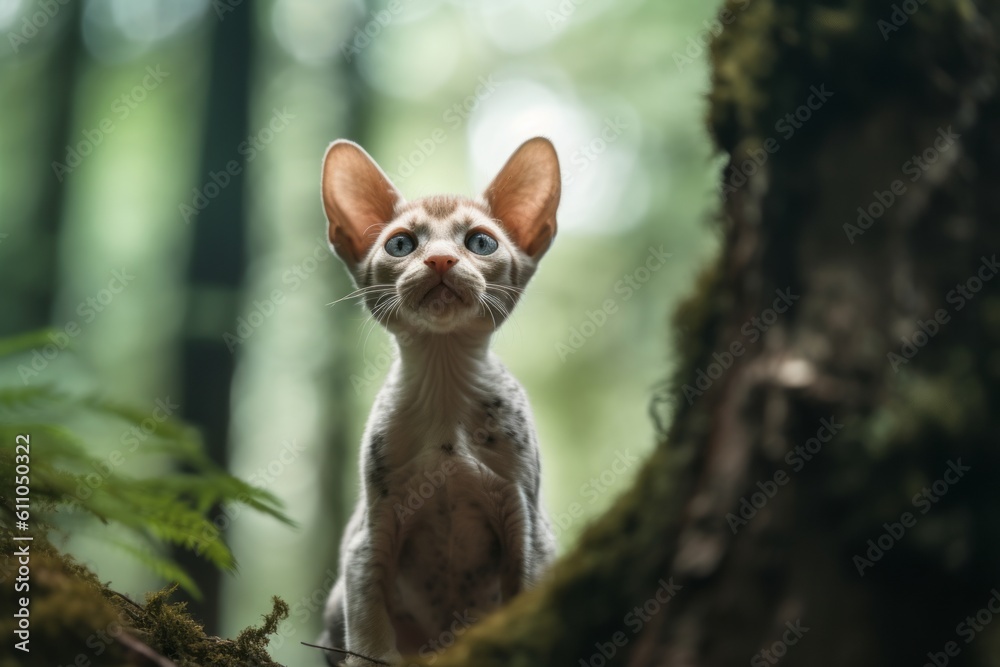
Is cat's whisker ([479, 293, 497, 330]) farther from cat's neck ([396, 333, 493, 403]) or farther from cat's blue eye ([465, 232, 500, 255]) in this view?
cat's blue eye ([465, 232, 500, 255])

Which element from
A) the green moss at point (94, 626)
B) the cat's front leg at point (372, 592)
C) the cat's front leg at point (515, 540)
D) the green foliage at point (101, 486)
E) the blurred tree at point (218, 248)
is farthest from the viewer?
the blurred tree at point (218, 248)

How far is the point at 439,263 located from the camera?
4.36 metres

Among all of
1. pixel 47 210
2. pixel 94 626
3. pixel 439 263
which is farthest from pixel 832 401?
pixel 47 210

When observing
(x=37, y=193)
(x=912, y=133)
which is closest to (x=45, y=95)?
(x=37, y=193)

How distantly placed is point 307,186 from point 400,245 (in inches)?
470

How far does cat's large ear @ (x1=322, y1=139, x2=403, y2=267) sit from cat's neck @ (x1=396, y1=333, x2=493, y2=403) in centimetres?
69

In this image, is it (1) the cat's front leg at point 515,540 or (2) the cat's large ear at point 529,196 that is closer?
(1) the cat's front leg at point 515,540

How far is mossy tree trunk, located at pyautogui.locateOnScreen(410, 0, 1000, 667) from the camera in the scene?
2.24 meters

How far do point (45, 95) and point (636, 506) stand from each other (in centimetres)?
1547

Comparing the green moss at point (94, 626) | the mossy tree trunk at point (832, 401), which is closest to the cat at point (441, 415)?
the green moss at point (94, 626)

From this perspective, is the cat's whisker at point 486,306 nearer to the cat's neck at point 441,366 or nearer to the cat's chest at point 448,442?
the cat's neck at point 441,366

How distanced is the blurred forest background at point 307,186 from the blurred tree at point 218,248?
6.7 inches

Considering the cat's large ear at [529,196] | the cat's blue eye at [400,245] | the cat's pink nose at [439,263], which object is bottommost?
the cat's pink nose at [439,263]

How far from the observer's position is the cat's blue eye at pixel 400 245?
485 centimetres
